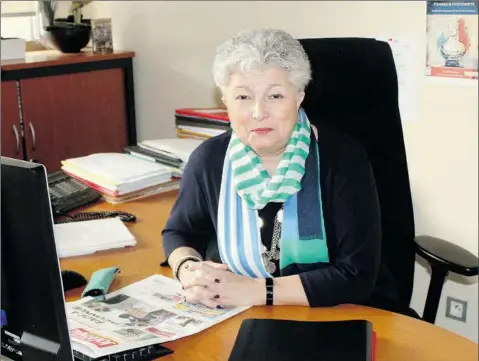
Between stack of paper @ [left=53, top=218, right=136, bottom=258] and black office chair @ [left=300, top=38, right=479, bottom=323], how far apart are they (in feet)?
1.97

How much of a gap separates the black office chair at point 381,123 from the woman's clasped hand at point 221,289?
52 centimetres

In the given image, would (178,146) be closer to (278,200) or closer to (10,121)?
(10,121)

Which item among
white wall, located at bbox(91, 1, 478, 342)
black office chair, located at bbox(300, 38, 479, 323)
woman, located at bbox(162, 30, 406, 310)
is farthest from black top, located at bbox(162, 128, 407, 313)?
white wall, located at bbox(91, 1, 478, 342)

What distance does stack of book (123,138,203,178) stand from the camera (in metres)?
2.42

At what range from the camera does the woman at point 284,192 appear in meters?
1.63

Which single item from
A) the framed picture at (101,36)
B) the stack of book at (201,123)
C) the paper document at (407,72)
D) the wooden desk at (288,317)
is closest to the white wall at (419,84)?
the paper document at (407,72)

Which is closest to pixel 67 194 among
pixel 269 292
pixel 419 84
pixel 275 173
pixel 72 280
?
pixel 72 280

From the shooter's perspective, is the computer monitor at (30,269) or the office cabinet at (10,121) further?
the office cabinet at (10,121)

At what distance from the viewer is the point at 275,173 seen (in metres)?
1.70

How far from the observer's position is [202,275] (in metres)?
1.54

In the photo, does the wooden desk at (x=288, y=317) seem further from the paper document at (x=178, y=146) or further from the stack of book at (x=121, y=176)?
the paper document at (x=178, y=146)

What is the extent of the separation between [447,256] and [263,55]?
690mm

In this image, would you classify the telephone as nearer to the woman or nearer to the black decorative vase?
the woman

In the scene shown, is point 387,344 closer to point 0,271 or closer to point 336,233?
point 336,233
